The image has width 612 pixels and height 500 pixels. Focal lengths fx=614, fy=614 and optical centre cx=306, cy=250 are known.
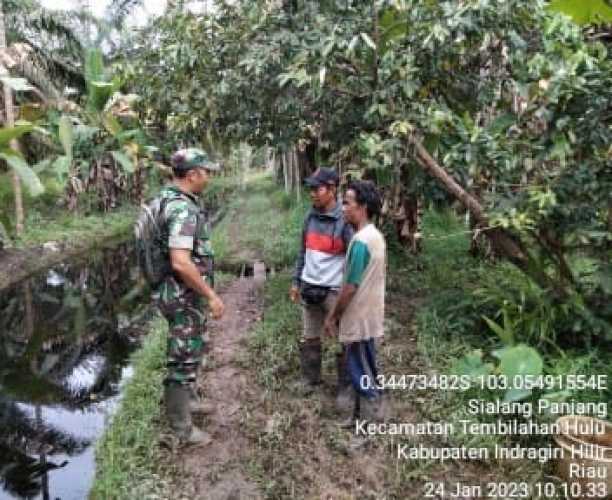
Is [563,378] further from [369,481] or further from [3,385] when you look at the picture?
[3,385]

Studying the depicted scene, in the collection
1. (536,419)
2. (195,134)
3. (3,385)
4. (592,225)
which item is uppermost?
(195,134)

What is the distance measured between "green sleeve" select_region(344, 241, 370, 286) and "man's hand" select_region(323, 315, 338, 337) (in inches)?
12.5

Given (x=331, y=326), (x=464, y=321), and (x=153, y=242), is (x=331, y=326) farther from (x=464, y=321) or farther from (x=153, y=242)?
(x=464, y=321)

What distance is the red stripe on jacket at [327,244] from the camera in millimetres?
4145

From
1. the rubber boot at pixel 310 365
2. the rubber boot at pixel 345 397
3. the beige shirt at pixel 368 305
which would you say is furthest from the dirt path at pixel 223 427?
the beige shirt at pixel 368 305

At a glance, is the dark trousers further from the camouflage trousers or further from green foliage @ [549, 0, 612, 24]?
green foliage @ [549, 0, 612, 24]

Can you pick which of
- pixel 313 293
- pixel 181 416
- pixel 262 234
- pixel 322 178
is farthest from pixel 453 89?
pixel 262 234

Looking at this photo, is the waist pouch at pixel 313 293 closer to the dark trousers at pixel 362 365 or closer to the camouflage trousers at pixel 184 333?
the dark trousers at pixel 362 365

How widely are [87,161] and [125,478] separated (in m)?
11.3

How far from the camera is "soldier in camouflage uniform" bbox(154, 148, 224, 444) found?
3.54m

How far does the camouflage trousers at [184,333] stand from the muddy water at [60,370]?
1007 millimetres

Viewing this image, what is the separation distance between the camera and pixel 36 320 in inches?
299

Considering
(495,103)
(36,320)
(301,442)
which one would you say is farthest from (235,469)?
(36,320)

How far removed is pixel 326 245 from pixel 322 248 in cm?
4
